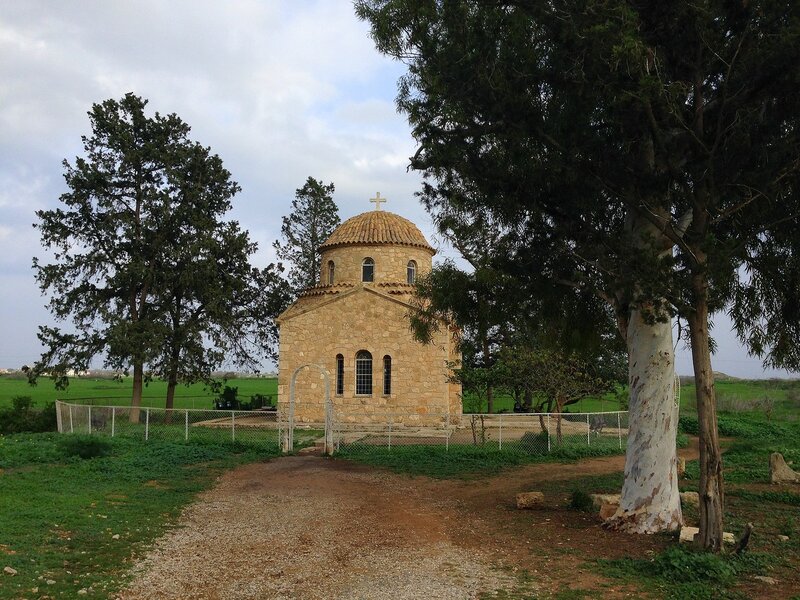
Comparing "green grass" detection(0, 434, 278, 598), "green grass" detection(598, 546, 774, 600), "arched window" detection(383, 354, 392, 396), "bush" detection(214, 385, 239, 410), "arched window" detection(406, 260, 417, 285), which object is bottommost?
"green grass" detection(598, 546, 774, 600)

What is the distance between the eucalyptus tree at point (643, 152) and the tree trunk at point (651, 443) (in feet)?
0.08

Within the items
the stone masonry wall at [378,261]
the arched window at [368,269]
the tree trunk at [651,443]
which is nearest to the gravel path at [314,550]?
the tree trunk at [651,443]

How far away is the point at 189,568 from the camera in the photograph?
8.54 meters

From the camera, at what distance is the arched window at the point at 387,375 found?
97.8 feet

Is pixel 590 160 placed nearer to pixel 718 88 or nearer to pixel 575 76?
pixel 575 76

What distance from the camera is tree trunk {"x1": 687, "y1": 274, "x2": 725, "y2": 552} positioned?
360 inches

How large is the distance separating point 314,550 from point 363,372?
20.8 metres

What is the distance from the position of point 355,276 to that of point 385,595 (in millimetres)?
25925

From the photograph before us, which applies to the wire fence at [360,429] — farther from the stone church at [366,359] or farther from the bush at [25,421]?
the bush at [25,421]

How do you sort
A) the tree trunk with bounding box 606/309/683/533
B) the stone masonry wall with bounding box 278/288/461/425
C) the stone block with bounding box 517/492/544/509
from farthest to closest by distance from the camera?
the stone masonry wall with bounding box 278/288/461/425
the stone block with bounding box 517/492/544/509
the tree trunk with bounding box 606/309/683/533

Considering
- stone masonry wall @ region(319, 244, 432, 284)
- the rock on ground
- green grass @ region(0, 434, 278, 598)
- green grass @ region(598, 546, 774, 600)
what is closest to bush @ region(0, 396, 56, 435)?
green grass @ region(0, 434, 278, 598)

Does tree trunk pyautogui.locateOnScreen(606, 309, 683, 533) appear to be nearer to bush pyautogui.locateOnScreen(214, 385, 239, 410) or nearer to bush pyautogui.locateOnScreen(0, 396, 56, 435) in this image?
bush pyautogui.locateOnScreen(0, 396, 56, 435)

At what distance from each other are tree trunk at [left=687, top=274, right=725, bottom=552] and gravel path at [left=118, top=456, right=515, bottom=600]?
9.63 ft

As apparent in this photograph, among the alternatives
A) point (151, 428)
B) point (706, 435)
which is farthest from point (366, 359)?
point (706, 435)
